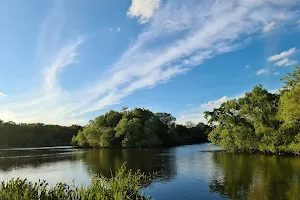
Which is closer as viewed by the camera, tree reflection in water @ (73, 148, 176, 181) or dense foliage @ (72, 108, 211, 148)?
tree reflection in water @ (73, 148, 176, 181)

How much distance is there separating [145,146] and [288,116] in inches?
2379

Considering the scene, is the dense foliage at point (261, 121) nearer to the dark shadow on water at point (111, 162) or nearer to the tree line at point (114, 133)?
the dark shadow on water at point (111, 162)

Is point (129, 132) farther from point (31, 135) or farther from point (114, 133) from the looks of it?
point (31, 135)

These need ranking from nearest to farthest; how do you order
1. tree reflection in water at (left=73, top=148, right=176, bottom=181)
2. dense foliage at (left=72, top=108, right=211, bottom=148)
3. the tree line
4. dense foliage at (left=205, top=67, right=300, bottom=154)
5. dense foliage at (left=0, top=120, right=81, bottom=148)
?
tree reflection in water at (left=73, top=148, right=176, bottom=181) → dense foliage at (left=205, top=67, right=300, bottom=154) → dense foliage at (left=72, top=108, right=211, bottom=148) → the tree line → dense foliage at (left=0, top=120, right=81, bottom=148)

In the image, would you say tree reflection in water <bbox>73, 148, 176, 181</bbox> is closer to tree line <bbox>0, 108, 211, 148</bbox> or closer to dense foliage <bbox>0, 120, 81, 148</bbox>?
tree line <bbox>0, 108, 211, 148</bbox>

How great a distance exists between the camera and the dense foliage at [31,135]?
416 ft

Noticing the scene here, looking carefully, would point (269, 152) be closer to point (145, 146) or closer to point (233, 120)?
point (233, 120)

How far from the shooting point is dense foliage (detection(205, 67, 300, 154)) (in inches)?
1924

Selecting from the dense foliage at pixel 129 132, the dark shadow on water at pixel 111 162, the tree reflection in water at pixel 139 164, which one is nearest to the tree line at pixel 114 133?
the dense foliage at pixel 129 132

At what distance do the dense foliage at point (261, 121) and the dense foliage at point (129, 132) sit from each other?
2652 centimetres

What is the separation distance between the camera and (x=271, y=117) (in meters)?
56.4

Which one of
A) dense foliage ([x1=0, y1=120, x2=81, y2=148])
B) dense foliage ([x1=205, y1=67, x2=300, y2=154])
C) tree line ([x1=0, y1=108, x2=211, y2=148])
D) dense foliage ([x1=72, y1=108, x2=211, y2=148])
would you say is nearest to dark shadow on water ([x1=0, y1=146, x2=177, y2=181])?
dense foliage ([x1=205, y1=67, x2=300, y2=154])

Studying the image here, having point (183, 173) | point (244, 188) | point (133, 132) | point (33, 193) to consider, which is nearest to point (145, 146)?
point (133, 132)

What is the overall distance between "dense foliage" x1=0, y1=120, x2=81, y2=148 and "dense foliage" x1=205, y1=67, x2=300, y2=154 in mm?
99310
